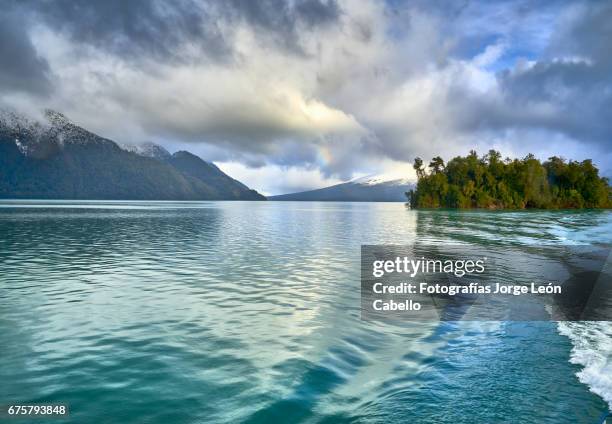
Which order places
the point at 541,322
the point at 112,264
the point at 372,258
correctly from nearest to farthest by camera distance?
1. the point at 541,322
2. the point at 112,264
3. the point at 372,258

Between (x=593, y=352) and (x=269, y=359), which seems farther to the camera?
(x=593, y=352)

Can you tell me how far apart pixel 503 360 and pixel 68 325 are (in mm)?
19138

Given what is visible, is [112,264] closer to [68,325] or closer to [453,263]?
[68,325]

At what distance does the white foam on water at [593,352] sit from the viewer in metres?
12.7

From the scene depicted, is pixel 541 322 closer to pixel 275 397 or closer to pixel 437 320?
pixel 437 320

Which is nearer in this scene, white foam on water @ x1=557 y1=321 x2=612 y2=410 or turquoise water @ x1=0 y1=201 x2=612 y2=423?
turquoise water @ x1=0 y1=201 x2=612 y2=423

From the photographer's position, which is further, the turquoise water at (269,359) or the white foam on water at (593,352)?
the white foam on water at (593,352)

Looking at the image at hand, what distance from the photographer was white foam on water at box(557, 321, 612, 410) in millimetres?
12711

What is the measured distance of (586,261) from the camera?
40.7 metres

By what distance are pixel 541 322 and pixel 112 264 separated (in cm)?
3455

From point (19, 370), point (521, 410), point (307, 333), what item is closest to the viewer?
point (521, 410)

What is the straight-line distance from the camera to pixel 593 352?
15.7 metres

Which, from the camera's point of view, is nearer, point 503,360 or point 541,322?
point 503,360

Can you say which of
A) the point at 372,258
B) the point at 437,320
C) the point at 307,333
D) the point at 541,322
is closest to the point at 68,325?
the point at 307,333
